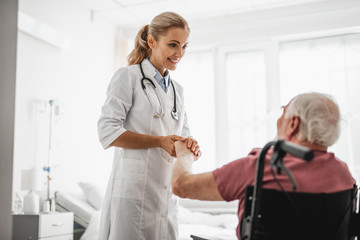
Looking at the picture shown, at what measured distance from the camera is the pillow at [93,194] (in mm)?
3277

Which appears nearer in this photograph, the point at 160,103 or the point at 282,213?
the point at 282,213

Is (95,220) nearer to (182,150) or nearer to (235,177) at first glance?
(182,150)

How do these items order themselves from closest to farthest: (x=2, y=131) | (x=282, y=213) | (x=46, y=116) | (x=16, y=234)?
(x=2, y=131)
(x=282, y=213)
(x=16, y=234)
(x=46, y=116)

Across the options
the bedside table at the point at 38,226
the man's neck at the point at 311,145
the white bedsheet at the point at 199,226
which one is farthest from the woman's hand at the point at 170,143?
the bedside table at the point at 38,226

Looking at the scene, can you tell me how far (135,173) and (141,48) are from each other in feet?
1.94

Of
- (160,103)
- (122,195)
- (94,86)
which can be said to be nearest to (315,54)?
(94,86)

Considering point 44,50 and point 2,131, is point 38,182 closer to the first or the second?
point 44,50

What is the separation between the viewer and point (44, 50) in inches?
138

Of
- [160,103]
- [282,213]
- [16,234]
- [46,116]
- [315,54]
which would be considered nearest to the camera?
[282,213]

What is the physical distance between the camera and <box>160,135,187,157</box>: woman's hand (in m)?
1.40

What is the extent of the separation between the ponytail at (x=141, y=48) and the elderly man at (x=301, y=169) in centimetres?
70

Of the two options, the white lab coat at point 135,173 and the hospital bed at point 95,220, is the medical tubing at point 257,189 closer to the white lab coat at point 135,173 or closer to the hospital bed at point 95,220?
the white lab coat at point 135,173

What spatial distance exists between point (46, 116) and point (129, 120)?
2228 millimetres

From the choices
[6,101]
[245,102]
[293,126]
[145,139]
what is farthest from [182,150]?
[245,102]
